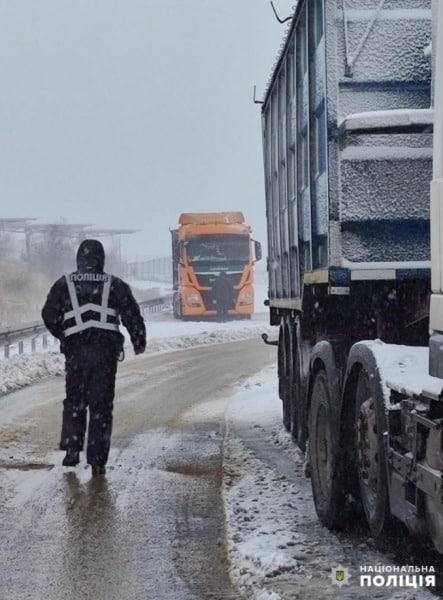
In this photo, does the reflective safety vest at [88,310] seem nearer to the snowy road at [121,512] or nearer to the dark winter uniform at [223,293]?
the snowy road at [121,512]

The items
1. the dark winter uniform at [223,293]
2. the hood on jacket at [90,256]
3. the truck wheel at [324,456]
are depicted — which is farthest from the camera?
the dark winter uniform at [223,293]

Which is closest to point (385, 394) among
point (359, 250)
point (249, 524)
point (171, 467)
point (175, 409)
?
point (359, 250)

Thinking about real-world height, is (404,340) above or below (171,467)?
above

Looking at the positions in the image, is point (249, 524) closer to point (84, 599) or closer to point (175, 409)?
point (84, 599)

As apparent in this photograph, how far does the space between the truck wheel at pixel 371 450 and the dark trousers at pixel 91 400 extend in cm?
267

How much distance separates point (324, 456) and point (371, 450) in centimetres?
103

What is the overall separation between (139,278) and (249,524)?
88.7m

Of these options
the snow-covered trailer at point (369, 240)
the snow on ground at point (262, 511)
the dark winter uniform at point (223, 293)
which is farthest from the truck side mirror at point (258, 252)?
the snow-covered trailer at point (369, 240)

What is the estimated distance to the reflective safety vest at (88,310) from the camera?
302 inches

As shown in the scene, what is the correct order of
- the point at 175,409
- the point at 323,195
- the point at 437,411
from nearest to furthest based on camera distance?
1. the point at 437,411
2. the point at 323,195
3. the point at 175,409

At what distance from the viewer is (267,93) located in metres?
10.6

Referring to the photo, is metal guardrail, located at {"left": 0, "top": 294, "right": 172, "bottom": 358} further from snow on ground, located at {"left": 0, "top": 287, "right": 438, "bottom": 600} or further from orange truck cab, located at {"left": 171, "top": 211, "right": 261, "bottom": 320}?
orange truck cab, located at {"left": 171, "top": 211, "right": 261, "bottom": 320}

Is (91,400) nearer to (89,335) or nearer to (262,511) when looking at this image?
(89,335)

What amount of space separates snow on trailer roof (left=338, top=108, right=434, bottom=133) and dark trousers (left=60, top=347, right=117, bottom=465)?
3.01 meters
